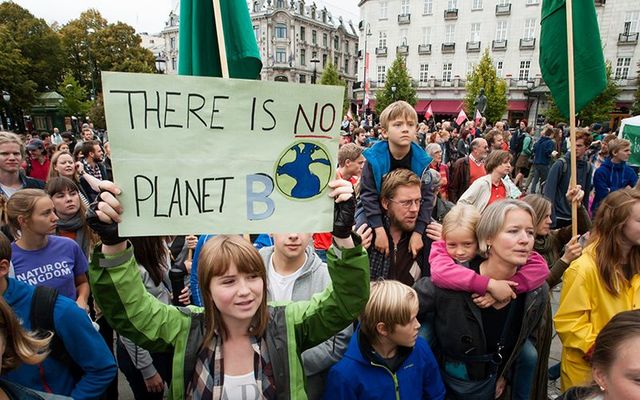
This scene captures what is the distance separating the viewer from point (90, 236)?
3498 millimetres

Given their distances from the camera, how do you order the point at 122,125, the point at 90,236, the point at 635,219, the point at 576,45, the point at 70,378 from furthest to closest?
the point at 90,236
the point at 576,45
the point at 635,219
the point at 70,378
the point at 122,125

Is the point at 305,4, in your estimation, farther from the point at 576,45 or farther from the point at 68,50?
the point at 576,45

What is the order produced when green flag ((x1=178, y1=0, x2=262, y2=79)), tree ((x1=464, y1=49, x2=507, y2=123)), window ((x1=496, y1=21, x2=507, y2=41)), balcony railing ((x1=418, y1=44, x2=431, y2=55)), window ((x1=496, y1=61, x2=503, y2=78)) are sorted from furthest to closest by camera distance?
balcony railing ((x1=418, y1=44, x2=431, y2=55)) < window ((x1=496, y1=61, x2=503, y2=78)) < window ((x1=496, y1=21, x2=507, y2=41)) < tree ((x1=464, y1=49, x2=507, y2=123)) < green flag ((x1=178, y1=0, x2=262, y2=79))

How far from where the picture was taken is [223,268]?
63.8 inches

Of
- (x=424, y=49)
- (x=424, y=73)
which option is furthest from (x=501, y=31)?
(x=424, y=73)

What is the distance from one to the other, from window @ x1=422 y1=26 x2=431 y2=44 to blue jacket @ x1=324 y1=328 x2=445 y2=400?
4696 cm

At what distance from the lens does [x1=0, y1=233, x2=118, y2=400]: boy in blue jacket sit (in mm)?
1814

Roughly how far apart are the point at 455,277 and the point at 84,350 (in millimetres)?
1934

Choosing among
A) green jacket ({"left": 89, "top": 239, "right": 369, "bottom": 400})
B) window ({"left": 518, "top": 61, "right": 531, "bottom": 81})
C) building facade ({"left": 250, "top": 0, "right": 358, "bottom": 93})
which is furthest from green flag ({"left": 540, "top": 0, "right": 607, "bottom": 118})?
building facade ({"left": 250, "top": 0, "right": 358, "bottom": 93})

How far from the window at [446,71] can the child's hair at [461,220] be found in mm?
44721

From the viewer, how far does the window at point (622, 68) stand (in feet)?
117

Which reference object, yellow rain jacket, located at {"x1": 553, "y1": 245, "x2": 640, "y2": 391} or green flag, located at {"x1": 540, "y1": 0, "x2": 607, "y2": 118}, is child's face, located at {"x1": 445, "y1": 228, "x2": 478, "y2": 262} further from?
green flag, located at {"x1": 540, "y1": 0, "x2": 607, "y2": 118}

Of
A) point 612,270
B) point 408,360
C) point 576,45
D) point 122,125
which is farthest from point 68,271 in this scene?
point 576,45

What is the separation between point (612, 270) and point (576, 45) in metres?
1.99
